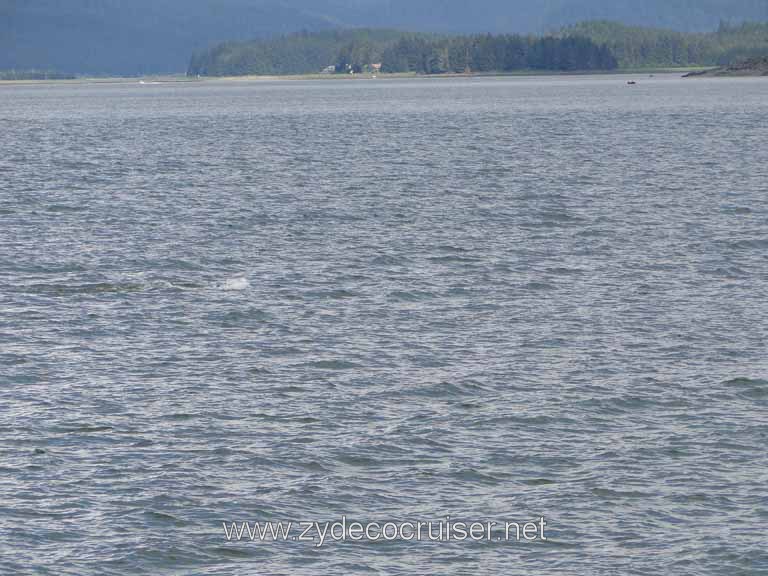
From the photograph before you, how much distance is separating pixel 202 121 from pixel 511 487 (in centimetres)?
16721

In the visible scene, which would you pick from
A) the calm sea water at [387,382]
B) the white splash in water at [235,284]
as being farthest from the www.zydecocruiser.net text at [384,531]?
the white splash in water at [235,284]

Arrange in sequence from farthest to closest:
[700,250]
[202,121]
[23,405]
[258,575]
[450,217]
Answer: [202,121], [450,217], [700,250], [23,405], [258,575]

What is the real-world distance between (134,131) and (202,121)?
26.5 metres

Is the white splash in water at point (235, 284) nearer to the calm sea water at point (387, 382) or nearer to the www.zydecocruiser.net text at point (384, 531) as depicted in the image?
the calm sea water at point (387, 382)

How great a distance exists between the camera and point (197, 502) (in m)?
22.4

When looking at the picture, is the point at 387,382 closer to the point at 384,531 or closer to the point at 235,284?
the point at 384,531

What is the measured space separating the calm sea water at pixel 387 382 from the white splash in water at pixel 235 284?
0.29m

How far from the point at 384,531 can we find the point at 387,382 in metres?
9.06

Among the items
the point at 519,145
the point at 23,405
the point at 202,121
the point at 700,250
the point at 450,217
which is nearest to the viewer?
the point at 23,405

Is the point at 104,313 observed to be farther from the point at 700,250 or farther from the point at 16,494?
the point at 700,250

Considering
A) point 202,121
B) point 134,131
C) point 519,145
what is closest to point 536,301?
point 519,145

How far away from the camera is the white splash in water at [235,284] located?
138ft

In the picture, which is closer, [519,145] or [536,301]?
[536,301]

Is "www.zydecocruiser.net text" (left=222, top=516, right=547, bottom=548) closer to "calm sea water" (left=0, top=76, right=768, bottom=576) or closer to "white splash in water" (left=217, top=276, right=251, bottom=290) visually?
"calm sea water" (left=0, top=76, right=768, bottom=576)
